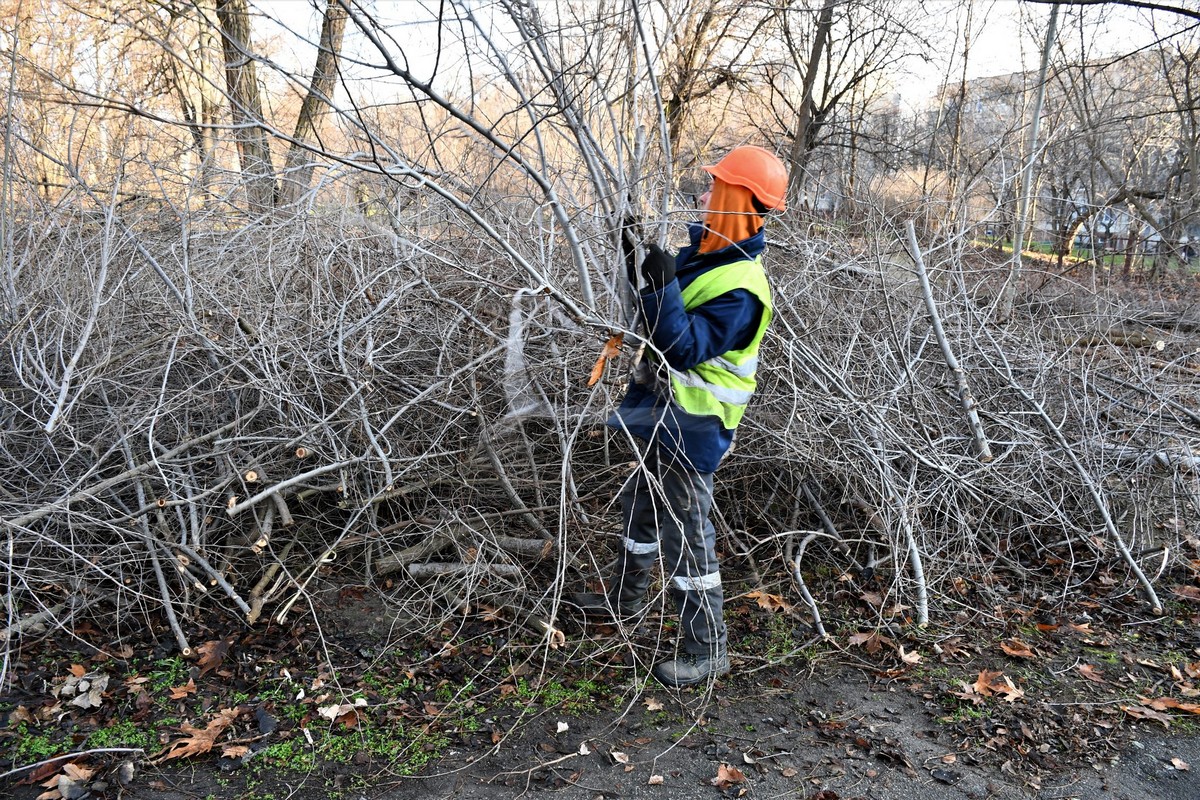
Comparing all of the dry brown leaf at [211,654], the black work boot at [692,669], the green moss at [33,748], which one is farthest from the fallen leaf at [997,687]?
the green moss at [33,748]

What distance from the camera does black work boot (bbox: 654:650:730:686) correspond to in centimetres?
318

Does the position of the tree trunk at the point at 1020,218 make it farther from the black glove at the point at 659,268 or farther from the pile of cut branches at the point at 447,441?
the black glove at the point at 659,268

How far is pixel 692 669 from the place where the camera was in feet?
10.5

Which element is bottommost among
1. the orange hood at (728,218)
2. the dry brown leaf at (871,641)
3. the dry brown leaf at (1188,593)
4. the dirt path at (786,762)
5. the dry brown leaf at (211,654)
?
the dirt path at (786,762)

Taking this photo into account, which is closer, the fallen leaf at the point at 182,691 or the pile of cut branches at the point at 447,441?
the fallen leaf at the point at 182,691

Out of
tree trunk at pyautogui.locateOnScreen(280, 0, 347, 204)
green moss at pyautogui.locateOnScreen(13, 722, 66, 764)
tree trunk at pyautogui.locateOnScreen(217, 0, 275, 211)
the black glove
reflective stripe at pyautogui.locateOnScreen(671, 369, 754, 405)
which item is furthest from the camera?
tree trunk at pyautogui.locateOnScreen(217, 0, 275, 211)

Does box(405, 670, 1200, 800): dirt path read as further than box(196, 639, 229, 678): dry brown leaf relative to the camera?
No

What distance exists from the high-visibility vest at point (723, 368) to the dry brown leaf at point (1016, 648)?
164 centimetres

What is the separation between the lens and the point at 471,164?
15.5 ft

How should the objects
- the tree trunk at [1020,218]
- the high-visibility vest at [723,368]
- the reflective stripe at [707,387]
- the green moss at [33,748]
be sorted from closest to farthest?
the green moss at [33,748], the high-visibility vest at [723,368], the reflective stripe at [707,387], the tree trunk at [1020,218]

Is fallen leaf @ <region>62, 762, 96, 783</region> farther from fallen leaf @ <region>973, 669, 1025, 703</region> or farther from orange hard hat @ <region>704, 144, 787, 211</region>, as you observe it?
fallen leaf @ <region>973, 669, 1025, 703</region>

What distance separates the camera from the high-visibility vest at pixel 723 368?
9.63ft

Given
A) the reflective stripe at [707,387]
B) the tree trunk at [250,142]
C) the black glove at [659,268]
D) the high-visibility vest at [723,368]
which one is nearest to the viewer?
the black glove at [659,268]

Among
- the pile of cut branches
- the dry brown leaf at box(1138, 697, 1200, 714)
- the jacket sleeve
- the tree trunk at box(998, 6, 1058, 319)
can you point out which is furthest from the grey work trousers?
the tree trunk at box(998, 6, 1058, 319)
